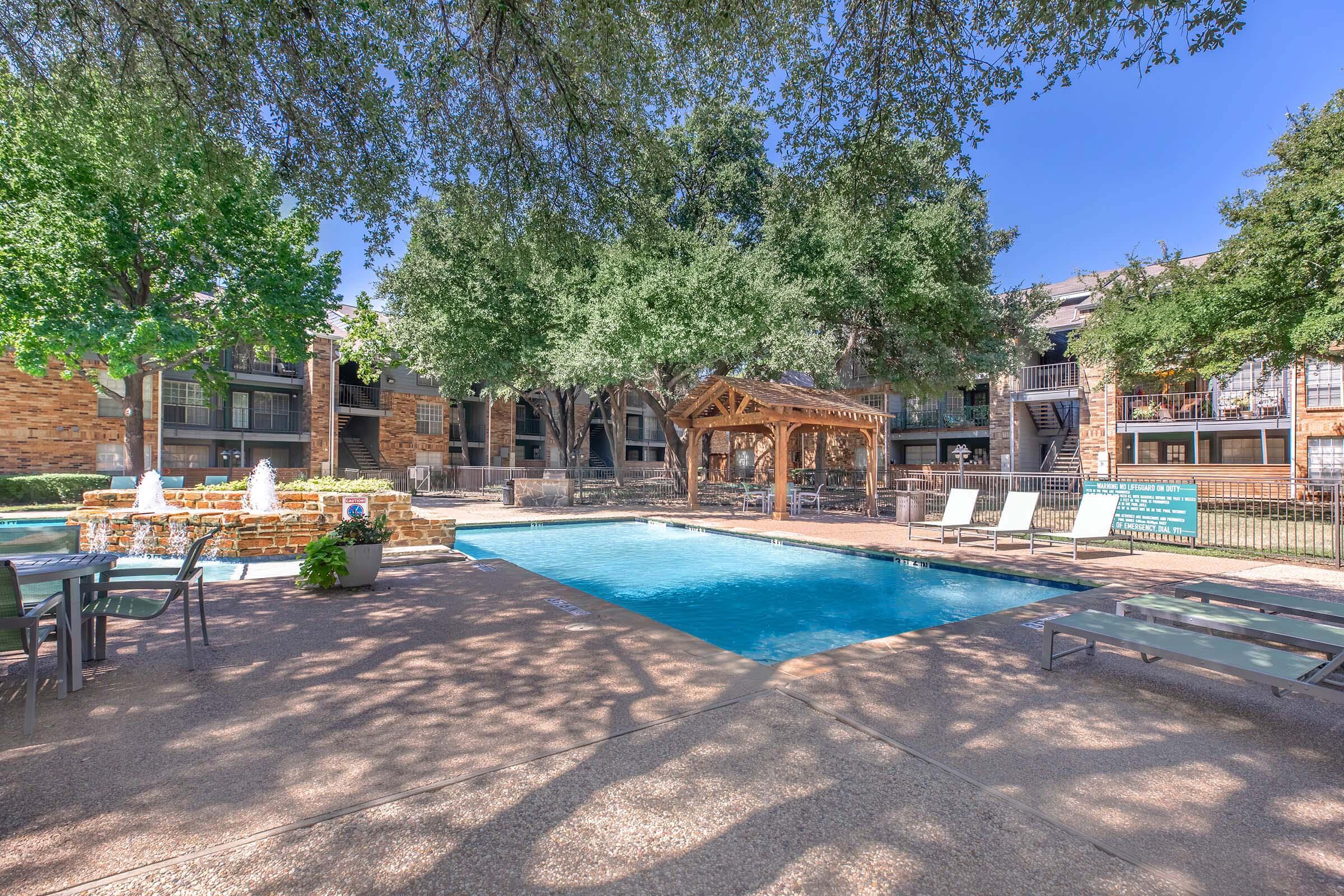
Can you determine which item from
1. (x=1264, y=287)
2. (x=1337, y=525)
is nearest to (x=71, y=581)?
(x=1337, y=525)

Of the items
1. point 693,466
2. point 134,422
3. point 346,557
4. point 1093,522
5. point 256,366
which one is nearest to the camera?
point 346,557

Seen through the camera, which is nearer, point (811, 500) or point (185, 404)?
point (811, 500)

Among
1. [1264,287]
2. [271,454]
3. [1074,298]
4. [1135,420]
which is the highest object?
[1074,298]

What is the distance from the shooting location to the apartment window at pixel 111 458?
2183cm

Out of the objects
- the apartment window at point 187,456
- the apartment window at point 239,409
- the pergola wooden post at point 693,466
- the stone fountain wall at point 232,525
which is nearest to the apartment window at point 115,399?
the apartment window at point 187,456

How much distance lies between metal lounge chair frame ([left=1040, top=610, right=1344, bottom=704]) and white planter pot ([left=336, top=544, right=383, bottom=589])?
645 centimetres

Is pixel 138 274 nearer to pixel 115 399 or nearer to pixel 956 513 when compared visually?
pixel 115 399

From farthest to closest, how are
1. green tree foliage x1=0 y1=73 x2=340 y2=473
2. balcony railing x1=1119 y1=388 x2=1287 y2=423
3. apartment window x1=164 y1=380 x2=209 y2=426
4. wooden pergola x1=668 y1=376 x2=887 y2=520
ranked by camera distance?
apartment window x1=164 y1=380 x2=209 y2=426, balcony railing x1=1119 y1=388 x2=1287 y2=423, wooden pergola x1=668 y1=376 x2=887 y2=520, green tree foliage x1=0 y1=73 x2=340 y2=473

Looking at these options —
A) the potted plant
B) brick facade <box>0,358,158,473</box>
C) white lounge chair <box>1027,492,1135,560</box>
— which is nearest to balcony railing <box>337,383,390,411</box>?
brick facade <box>0,358,158,473</box>

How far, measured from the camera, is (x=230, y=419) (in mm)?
26266

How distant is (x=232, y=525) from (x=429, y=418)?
79.1 ft

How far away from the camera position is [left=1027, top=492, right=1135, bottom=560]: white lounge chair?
9164mm

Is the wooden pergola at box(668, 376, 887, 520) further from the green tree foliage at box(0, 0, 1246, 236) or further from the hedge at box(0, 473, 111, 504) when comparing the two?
the hedge at box(0, 473, 111, 504)

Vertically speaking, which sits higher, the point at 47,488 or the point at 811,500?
the point at 47,488
